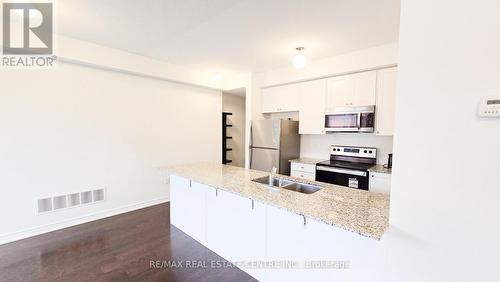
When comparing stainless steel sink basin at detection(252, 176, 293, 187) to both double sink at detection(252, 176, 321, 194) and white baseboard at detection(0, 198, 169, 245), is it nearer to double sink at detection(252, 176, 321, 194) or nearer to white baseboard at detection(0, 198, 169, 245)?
double sink at detection(252, 176, 321, 194)

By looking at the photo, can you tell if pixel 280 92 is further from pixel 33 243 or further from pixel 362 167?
pixel 33 243

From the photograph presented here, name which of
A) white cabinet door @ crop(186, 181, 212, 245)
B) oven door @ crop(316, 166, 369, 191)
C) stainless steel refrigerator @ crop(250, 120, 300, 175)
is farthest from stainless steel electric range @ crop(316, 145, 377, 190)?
white cabinet door @ crop(186, 181, 212, 245)

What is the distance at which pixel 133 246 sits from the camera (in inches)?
100

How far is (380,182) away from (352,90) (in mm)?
1389

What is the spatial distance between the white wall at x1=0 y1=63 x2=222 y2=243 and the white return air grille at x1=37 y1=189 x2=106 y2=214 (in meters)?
0.07

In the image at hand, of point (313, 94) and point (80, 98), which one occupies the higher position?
point (313, 94)

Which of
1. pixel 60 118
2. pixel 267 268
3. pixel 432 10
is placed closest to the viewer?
pixel 432 10

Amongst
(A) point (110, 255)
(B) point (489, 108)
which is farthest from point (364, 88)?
(A) point (110, 255)

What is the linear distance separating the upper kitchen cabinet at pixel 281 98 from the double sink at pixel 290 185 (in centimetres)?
195

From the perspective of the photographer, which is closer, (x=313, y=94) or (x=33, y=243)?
(x=33, y=243)

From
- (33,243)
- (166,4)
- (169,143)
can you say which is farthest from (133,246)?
(166,4)

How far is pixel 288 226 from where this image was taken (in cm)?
176

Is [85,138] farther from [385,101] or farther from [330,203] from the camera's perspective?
[385,101]

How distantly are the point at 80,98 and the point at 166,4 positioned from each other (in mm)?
2028
